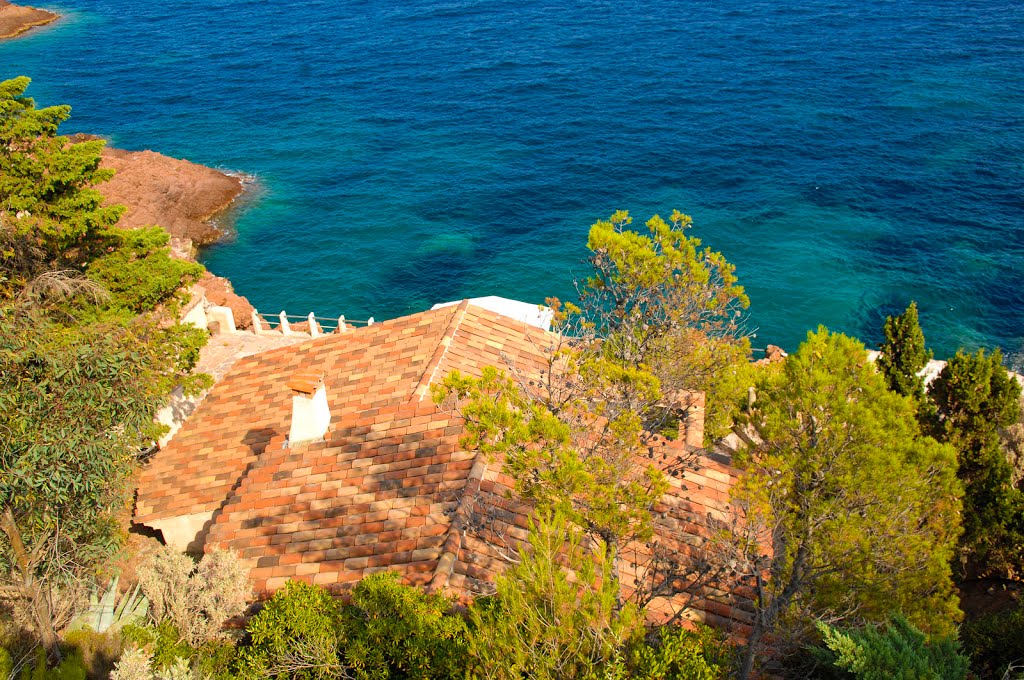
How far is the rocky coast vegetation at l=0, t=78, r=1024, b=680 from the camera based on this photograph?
38.7 feet

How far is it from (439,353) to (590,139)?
148 feet

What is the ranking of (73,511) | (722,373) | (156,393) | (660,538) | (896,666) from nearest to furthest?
(896,666)
(722,373)
(660,538)
(73,511)
(156,393)

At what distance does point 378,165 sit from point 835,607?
52.9 m

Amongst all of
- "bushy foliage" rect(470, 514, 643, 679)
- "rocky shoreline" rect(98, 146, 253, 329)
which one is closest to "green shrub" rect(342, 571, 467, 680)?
"bushy foliage" rect(470, 514, 643, 679)

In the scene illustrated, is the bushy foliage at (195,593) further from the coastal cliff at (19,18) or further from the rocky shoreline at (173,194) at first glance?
the coastal cliff at (19,18)

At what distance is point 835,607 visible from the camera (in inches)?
535

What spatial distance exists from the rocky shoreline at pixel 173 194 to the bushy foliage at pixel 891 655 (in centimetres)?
4513

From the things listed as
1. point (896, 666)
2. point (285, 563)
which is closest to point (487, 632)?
point (896, 666)

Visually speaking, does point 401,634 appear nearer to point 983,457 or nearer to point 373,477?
point 373,477

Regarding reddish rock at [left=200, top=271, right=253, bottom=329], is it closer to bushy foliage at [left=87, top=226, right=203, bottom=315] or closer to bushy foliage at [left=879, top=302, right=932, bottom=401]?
bushy foliage at [left=87, top=226, right=203, bottom=315]

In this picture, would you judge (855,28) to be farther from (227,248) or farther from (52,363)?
(52,363)

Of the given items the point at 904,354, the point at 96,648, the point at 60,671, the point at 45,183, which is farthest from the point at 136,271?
the point at 904,354

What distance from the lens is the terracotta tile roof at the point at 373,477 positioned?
15.5m

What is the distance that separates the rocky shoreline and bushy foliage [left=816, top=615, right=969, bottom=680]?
45.1 m
